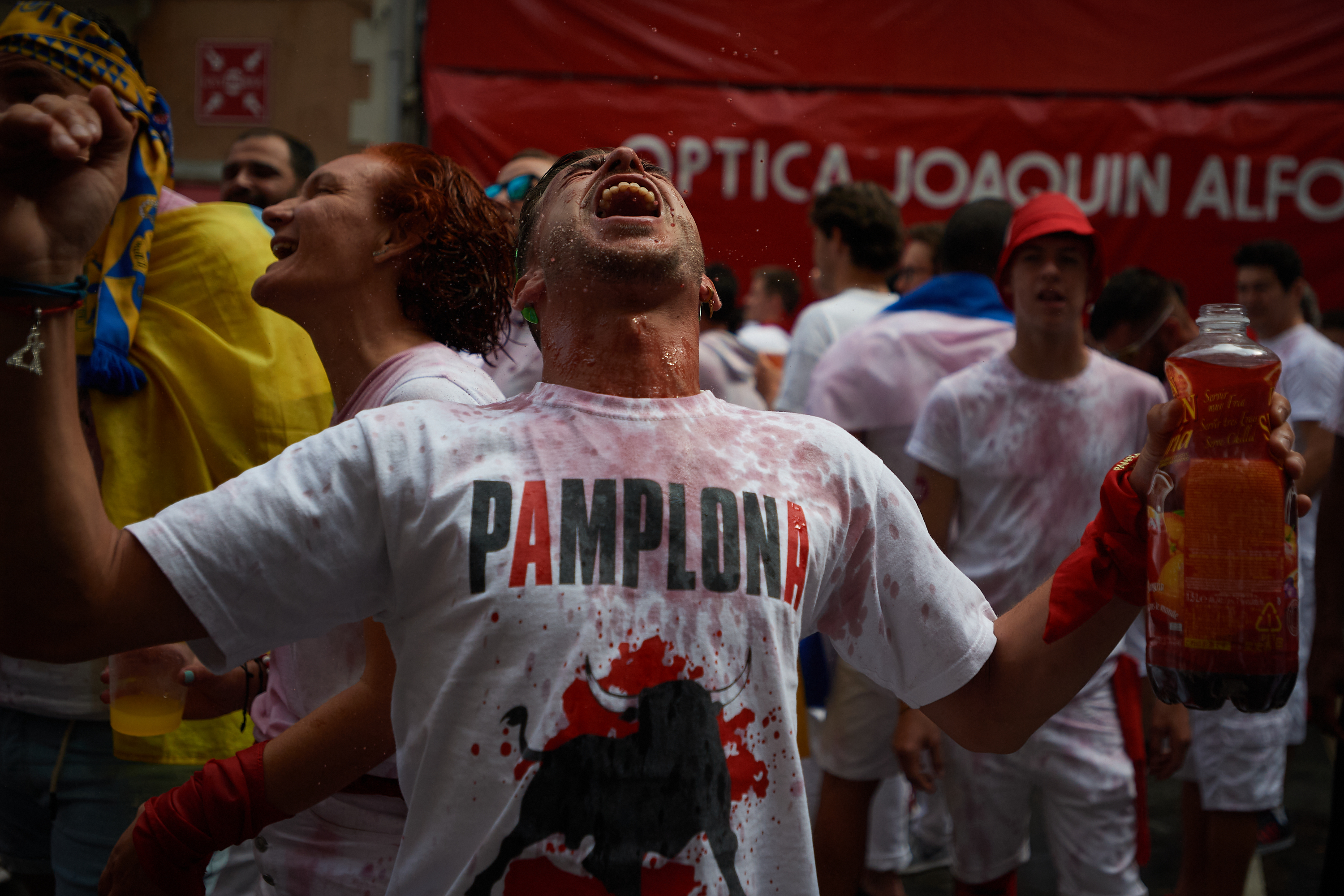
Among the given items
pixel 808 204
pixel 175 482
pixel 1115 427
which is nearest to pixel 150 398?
pixel 175 482

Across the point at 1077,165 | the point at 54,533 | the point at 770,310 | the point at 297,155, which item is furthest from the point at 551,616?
the point at 1077,165

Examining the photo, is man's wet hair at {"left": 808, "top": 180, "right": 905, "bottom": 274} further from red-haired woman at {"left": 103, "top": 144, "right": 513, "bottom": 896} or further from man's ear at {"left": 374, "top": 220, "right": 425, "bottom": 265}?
man's ear at {"left": 374, "top": 220, "right": 425, "bottom": 265}

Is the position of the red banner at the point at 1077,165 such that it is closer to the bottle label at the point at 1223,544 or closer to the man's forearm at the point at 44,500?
the bottle label at the point at 1223,544

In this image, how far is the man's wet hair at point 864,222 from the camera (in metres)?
4.30

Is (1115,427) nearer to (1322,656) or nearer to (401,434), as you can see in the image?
(1322,656)

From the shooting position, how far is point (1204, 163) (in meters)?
8.79

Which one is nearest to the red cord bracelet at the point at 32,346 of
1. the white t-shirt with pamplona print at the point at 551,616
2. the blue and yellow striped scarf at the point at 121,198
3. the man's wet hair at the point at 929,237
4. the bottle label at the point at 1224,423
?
the white t-shirt with pamplona print at the point at 551,616

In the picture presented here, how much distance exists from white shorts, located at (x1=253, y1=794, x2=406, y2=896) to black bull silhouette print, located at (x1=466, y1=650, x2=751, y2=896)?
604mm

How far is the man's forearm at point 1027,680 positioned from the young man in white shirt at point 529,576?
0.08m

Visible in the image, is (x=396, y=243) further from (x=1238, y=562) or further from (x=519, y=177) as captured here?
(x=519, y=177)

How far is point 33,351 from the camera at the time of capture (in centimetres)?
113

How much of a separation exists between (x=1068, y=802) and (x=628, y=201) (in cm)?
235

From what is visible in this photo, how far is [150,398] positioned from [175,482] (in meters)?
0.20

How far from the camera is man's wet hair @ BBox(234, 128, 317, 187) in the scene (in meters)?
4.20
